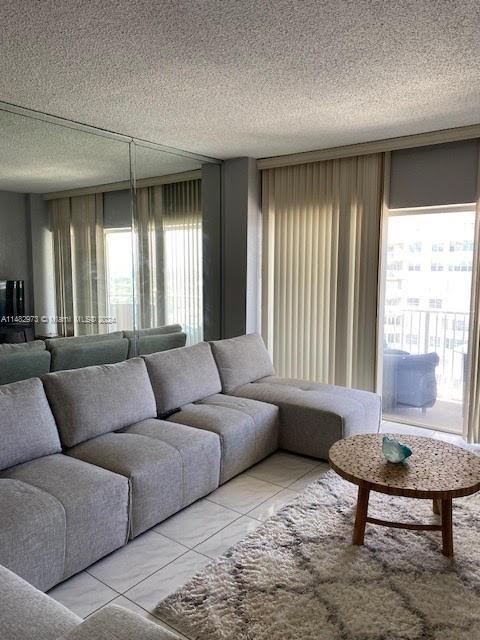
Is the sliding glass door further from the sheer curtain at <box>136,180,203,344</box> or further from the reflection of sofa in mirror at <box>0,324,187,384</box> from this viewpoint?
the reflection of sofa in mirror at <box>0,324,187,384</box>

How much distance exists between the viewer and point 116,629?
1.27 m

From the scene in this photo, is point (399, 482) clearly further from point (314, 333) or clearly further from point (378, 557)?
point (314, 333)

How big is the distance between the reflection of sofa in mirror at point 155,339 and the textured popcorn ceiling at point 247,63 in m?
1.72

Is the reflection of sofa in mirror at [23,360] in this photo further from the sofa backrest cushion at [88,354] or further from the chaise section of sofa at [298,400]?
the chaise section of sofa at [298,400]

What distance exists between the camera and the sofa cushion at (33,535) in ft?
6.23

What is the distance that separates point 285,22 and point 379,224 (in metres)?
2.48

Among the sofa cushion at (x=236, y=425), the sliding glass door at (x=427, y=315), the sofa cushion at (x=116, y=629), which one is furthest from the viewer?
the sliding glass door at (x=427, y=315)

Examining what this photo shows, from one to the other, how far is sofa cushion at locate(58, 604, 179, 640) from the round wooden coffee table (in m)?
1.31

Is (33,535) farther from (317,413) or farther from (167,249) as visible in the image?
(167,249)

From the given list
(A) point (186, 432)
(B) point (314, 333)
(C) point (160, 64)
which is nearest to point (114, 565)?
(A) point (186, 432)

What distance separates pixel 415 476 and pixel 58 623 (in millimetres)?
1691

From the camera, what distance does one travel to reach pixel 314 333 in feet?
15.6

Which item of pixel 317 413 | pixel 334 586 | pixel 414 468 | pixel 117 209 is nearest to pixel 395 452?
pixel 414 468

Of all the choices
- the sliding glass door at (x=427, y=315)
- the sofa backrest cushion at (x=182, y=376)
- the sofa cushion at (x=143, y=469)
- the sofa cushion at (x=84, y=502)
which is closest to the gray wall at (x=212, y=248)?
the sofa backrest cushion at (x=182, y=376)
